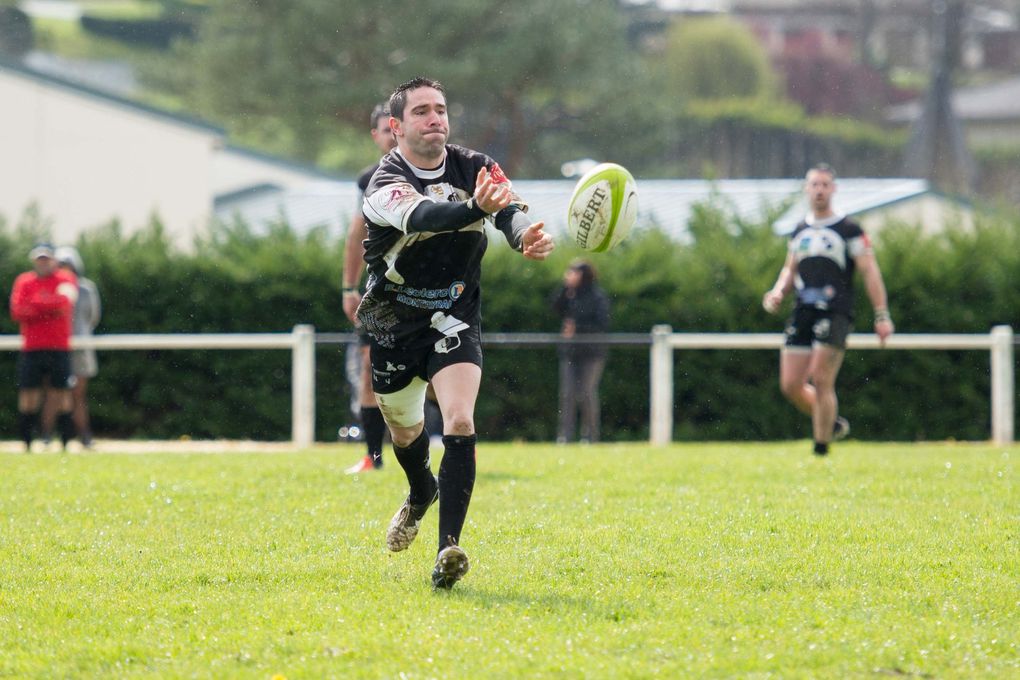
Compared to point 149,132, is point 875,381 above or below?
below

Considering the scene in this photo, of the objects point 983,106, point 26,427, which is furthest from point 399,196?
point 983,106

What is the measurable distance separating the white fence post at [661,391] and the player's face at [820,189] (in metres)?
4.14

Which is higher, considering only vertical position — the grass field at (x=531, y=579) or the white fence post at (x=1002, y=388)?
the white fence post at (x=1002, y=388)

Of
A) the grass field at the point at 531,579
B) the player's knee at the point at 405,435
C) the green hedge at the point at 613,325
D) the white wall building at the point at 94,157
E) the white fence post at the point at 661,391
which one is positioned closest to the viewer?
the grass field at the point at 531,579

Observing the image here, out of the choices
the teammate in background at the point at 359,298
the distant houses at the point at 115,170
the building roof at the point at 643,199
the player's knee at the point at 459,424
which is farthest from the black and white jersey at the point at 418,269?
the distant houses at the point at 115,170

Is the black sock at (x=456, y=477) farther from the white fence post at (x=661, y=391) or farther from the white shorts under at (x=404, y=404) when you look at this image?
the white fence post at (x=661, y=391)

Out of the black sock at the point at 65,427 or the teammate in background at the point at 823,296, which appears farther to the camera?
the black sock at the point at 65,427

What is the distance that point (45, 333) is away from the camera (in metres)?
15.0

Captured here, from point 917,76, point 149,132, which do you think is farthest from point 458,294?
point 917,76

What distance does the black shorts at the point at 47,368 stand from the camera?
49.0 ft

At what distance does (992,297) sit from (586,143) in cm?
2873

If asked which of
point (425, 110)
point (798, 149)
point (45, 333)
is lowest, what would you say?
point (45, 333)

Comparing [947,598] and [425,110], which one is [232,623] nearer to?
[425,110]

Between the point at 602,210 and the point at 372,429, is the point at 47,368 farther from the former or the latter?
the point at 602,210
